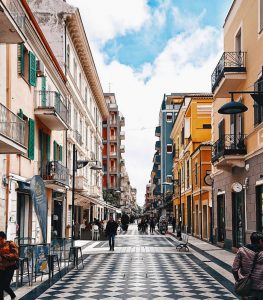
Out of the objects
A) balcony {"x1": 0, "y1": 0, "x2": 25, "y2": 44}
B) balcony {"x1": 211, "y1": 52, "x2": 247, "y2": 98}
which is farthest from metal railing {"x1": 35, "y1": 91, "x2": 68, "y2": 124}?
balcony {"x1": 0, "y1": 0, "x2": 25, "y2": 44}

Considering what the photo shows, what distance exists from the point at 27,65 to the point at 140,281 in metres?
Answer: 9.51

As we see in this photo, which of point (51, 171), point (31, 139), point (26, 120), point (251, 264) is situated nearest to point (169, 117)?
point (51, 171)

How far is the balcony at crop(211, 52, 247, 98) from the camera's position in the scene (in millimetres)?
22375

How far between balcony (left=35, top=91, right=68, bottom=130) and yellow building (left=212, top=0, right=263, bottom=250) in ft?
22.7

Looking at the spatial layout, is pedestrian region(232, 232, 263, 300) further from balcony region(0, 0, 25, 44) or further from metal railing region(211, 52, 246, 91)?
metal railing region(211, 52, 246, 91)

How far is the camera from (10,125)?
48.0 ft

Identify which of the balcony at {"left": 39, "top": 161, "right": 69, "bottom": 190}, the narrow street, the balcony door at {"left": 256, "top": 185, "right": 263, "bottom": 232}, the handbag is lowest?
the narrow street

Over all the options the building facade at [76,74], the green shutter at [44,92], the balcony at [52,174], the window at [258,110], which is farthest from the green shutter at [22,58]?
the building facade at [76,74]

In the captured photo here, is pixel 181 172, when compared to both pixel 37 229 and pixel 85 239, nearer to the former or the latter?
pixel 85 239

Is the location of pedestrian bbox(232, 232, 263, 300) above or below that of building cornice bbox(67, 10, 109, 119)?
below

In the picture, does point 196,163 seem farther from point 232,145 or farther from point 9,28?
point 9,28

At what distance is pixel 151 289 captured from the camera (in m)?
13.8

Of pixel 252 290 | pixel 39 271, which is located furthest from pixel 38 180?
pixel 252 290

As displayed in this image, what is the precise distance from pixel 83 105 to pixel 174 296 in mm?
31019
